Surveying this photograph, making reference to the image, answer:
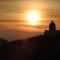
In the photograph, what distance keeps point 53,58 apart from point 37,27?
1.26 feet

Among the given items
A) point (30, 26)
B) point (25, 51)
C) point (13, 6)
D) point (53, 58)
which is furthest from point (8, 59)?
point (13, 6)

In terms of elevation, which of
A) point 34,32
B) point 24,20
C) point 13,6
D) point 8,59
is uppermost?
point 13,6

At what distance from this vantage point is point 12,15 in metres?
1.70

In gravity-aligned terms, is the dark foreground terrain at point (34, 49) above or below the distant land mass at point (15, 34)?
below

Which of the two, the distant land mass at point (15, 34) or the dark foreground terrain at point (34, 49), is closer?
the dark foreground terrain at point (34, 49)

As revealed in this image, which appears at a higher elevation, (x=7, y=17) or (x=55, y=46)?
(x=7, y=17)

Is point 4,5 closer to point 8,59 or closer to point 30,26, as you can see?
point 30,26

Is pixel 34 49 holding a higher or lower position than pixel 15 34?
lower

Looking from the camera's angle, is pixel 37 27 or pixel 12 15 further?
pixel 12 15

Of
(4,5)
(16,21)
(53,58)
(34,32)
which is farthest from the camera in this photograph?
(4,5)

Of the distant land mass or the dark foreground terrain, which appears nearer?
the dark foreground terrain

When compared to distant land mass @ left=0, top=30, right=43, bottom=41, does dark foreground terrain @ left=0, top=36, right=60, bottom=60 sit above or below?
below

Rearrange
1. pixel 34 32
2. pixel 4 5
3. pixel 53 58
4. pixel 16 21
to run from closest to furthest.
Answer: pixel 53 58, pixel 34 32, pixel 16 21, pixel 4 5

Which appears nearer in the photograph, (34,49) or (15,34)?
(34,49)
